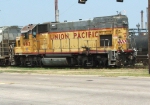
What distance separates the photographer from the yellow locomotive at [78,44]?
2766cm

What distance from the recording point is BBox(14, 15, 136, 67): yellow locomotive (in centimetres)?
2766

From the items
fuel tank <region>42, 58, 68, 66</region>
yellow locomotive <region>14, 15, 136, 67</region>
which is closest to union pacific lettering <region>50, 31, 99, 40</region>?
yellow locomotive <region>14, 15, 136, 67</region>

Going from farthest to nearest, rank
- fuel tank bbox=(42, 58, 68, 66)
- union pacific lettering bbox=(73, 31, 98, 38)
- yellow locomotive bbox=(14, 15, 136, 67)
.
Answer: fuel tank bbox=(42, 58, 68, 66) < union pacific lettering bbox=(73, 31, 98, 38) < yellow locomotive bbox=(14, 15, 136, 67)

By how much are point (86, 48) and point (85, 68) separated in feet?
6.08

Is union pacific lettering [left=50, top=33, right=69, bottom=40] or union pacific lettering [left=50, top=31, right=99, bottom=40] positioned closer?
union pacific lettering [left=50, top=31, right=99, bottom=40]

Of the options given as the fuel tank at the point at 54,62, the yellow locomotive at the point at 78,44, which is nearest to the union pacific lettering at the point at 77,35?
the yellow locomotive at the point at 78,44

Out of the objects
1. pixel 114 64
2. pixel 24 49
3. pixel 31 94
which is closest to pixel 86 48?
pixel 114 64

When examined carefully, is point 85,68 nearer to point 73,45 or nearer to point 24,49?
point 73,45

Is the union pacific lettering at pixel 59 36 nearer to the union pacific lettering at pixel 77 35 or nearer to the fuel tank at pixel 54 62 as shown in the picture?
the union pacific lettering at pixel 77 35

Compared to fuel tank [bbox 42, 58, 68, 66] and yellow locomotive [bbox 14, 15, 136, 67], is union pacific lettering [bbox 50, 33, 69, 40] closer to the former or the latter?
yellow locomotive [bbox 14, 15, 136, 67]

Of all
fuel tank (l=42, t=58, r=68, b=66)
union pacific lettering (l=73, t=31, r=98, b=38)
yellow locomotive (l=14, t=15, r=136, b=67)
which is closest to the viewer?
yellow locomotive (l=14, t=15, r=136, b=67)

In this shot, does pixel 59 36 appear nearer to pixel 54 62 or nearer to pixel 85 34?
pixel 54 62

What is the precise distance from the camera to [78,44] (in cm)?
2992

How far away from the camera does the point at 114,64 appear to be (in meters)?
27.3
